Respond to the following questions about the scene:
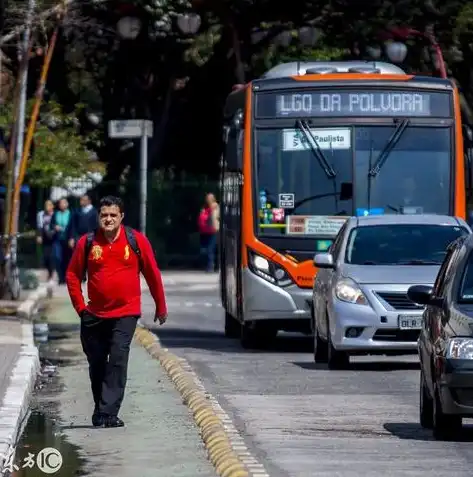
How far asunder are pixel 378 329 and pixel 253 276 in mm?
3115

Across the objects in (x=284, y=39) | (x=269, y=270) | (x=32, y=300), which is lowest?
(x=32, y=300)

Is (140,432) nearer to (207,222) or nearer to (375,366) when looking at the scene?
(375,366)

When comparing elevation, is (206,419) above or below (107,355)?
below

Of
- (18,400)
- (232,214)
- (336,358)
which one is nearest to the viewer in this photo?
(18,400)

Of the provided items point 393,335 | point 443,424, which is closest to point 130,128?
point 393,335

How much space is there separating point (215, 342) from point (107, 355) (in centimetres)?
997

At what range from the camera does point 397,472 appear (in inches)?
415

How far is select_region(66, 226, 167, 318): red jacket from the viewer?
518 inches

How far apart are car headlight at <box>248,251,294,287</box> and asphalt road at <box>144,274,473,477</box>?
820mm

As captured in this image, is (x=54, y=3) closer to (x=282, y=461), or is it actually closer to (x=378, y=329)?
(x=378, y=329)

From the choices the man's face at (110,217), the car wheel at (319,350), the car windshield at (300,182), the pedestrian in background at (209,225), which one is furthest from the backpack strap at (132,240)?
the pedestrian in background at (209,225)

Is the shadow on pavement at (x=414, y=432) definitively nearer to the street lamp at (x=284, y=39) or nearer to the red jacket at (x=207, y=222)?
the street lamp at (x=284, y=39)

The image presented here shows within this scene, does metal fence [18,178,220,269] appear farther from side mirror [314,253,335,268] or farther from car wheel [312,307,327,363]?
side mirror [314,253,335,268]

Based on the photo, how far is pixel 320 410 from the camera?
14.4 meters
